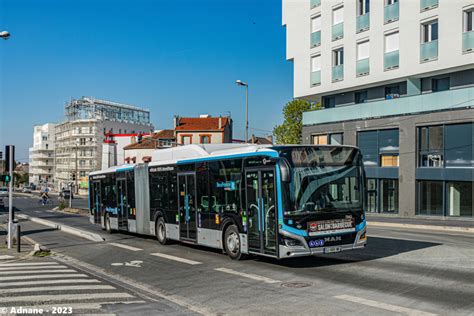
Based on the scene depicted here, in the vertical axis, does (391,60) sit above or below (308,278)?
above

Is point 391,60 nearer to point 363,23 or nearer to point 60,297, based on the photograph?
point 363,23

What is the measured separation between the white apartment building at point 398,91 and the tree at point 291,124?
979 inches

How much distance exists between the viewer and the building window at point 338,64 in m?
41.8

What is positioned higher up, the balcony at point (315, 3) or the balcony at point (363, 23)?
the balcony at point (315, 3)

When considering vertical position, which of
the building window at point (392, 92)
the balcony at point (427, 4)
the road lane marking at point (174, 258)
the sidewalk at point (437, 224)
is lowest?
the sidewalk at point (437, 224)

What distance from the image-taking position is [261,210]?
44.2 ft

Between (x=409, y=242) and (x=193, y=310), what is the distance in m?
11.2

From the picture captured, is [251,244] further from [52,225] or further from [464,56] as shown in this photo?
[464,56]

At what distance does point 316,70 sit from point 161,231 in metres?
27.9

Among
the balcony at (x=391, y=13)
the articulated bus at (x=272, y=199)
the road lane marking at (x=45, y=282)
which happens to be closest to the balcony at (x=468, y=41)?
the balcony at (x=391, y=13)

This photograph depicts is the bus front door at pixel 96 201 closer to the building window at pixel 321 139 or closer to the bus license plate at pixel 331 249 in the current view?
the bus license plate at pixel 331 249

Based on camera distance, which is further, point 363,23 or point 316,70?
point 316,70

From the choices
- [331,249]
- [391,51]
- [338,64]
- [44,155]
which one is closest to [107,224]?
[331,249]

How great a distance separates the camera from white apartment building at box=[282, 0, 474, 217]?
33031 mm
